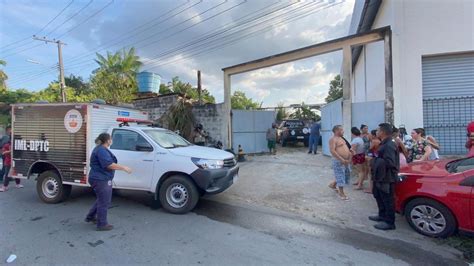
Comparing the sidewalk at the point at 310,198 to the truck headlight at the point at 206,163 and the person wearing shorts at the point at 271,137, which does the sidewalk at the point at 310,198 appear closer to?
the truck headlight at the point at 206,163

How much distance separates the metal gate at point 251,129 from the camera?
41.7ft

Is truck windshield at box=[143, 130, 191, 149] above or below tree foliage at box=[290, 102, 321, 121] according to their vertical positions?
below

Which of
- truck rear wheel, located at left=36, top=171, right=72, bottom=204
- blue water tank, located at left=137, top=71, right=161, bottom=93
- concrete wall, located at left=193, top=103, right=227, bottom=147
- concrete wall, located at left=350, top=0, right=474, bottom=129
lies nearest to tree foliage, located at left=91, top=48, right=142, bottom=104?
blue water tank, located at left=137, top=71, right=161, bottom=93

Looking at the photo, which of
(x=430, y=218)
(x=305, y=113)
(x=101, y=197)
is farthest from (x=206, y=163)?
(x=305, y=113)

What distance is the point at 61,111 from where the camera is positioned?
5.97 meters

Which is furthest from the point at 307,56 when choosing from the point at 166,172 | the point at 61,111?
the point at 61,111

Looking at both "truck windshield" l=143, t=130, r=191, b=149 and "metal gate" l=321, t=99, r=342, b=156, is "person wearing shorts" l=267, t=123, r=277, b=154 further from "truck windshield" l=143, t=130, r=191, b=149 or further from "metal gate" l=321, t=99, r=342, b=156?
"truck windshield" l=143, t=130, r=191, b=149

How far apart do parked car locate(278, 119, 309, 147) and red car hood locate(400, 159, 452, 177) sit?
457 inches

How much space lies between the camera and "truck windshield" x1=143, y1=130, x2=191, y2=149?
18.6 ft

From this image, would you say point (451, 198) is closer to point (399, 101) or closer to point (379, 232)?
point (379, 232)

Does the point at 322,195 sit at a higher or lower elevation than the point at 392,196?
lower

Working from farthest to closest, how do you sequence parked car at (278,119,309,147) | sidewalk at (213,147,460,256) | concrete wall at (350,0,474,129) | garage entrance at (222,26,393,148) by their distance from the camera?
parked car at (278,119,309,147) → garage entrance at (222,26,393,148) → concrete wall at (350,0,474,129) → sidewalk at (213,147,460,256)

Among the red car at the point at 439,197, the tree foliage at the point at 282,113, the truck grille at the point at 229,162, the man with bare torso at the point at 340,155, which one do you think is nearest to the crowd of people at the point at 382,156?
the man with bare torso at the point at 340,155

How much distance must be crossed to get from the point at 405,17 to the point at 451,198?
264 inches
